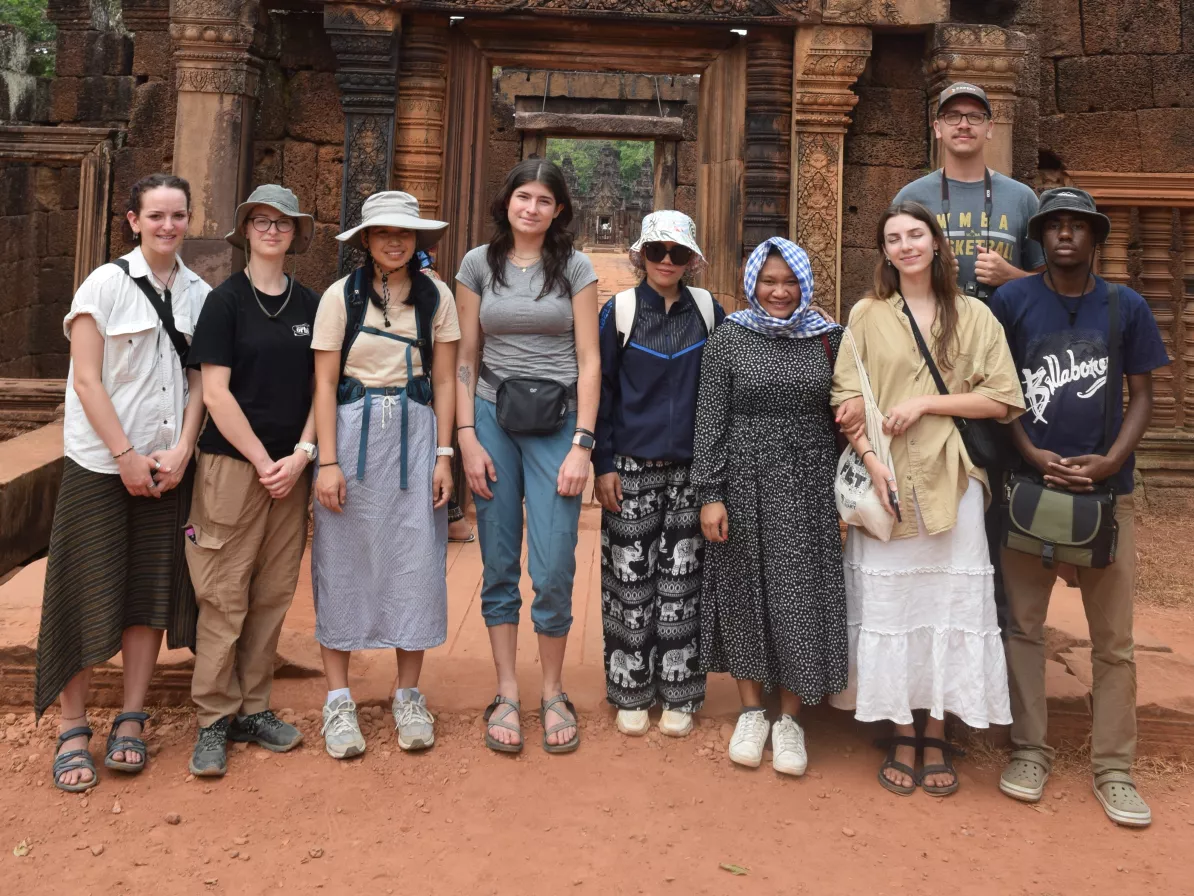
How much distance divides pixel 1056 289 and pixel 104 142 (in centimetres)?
821

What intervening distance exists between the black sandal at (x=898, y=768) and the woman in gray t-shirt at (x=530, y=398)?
105 centimetres

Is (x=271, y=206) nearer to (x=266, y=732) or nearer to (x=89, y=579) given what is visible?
(x=89, y=579)

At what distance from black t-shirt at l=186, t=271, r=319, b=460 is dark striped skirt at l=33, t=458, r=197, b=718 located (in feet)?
1.11

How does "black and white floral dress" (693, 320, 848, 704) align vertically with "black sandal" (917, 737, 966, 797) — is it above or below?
above

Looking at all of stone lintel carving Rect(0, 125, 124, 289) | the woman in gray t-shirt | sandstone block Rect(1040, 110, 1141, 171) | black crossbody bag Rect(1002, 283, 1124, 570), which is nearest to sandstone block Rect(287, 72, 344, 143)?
stone lintel carving Rect(0, 125, 124, 289)

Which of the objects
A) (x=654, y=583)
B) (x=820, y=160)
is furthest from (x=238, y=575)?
(x=820, y=160)

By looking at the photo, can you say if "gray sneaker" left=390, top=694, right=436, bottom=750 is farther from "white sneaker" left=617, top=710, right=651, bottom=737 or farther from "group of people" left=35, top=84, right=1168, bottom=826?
"white sneaker" left=617, top=710, right=651, bottom=737

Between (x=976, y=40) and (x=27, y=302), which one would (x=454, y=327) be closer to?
(x=976, y=40)

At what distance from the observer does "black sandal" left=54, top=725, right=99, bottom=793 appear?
307 cm

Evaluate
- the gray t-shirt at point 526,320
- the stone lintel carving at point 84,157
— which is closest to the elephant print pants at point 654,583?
the gray t-shirt at point 526,320

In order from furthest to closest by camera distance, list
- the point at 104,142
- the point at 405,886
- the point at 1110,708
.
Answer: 1. the point at 104,142
2. the point at 1110,708
3. the point at 405,886

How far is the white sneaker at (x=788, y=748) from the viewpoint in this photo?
128 inches

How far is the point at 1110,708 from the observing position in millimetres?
3229

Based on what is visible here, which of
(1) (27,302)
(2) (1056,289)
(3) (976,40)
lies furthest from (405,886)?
(1) (27,302)
